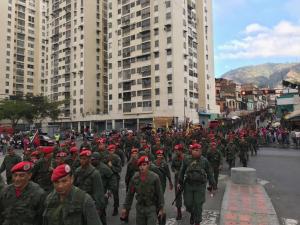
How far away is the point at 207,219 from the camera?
817 cm

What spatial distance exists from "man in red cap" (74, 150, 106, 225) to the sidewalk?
11.5 feet

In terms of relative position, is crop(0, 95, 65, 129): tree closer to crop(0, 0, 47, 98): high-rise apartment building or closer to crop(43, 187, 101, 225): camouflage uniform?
crop(0, 0, 47, 98): high-rise apartment building

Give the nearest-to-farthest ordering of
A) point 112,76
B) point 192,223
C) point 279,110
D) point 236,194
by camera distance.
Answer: point 192,223
point 236,194
point 279,110
point 112,76

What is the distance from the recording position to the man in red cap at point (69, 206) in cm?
350

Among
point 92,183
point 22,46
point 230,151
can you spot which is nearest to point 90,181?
point 92,183

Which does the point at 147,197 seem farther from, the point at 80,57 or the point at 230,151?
the point at 80,57

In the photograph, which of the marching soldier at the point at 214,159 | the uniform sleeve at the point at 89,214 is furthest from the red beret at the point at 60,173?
the marching soldier at the point at 214,159

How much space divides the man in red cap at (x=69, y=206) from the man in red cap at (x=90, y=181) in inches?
72.6

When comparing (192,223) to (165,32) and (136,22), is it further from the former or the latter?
(136,22)

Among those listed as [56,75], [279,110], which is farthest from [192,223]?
[56,75]

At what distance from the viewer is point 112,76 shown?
68875 millimetres

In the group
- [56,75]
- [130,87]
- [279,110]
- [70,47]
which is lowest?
[279,110]

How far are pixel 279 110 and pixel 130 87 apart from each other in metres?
27.7

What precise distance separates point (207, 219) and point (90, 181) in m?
3.72
